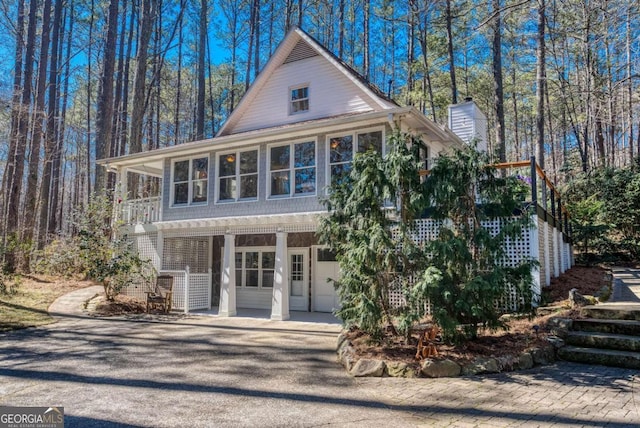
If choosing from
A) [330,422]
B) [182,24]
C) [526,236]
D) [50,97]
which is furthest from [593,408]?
[182,24]

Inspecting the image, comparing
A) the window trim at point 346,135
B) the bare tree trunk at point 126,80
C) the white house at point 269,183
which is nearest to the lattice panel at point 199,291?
the white house at point 269,183

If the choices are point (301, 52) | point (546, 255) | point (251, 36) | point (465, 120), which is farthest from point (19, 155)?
point (546, 255)

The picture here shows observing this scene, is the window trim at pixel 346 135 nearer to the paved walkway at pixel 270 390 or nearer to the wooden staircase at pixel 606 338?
the paved walkway at pixel 270 390

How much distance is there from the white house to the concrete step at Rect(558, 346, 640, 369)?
5.82 meters

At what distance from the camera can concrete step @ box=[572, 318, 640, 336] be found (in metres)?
6.42

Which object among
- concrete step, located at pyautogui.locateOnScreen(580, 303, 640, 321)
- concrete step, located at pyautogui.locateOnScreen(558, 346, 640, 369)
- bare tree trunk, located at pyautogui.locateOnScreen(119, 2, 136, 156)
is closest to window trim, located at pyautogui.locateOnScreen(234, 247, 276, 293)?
concrete step, located at pyautogui.locateOnScreen(580, 303, 640, 321)

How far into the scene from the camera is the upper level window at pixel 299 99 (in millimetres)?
13531

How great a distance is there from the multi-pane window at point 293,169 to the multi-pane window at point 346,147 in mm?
586

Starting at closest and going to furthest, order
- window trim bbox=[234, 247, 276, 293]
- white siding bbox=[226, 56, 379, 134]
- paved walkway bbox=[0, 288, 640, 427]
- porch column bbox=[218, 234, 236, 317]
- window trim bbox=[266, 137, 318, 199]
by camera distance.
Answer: paved walkway bbox=[0, 288, 640, 427] < window trim bbox=[266, 137, 318, 199] < porch column bbox=[218, 234, 236, 317] < white siding bbox=[226, 56, 379, 134] < window trim bbox=[234, 247, 276, 293]

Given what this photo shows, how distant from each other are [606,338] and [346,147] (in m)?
6.97

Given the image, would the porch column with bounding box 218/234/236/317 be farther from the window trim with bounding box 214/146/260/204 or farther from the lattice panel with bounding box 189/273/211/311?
the lattice panel with bounding box 189/273/211/311

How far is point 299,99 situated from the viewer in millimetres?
13648

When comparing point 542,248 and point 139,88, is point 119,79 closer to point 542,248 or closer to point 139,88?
point 139,88

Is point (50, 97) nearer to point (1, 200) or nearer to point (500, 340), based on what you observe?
point (1, 200)
